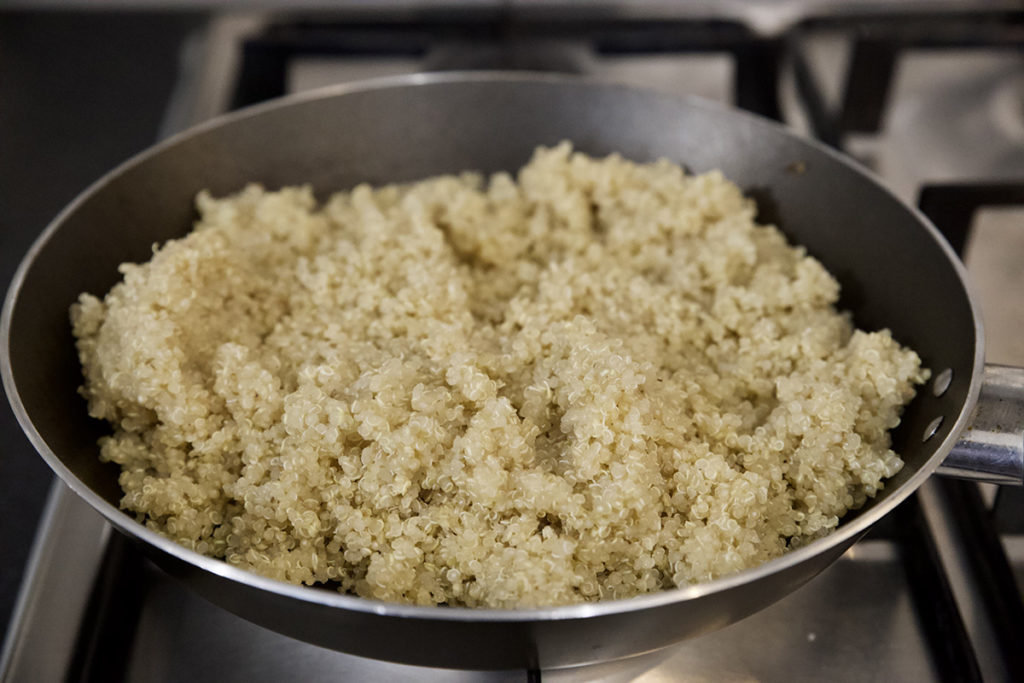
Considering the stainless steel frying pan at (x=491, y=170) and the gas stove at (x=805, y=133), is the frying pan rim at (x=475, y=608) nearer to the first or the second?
the stainless steel frying pan at (x=491, y=170)

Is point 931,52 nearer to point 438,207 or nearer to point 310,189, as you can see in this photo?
point 438,207

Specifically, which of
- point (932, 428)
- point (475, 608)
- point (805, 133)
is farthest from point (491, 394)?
point (805, 133)

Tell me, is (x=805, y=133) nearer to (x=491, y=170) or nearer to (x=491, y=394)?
(x=491, y=170)

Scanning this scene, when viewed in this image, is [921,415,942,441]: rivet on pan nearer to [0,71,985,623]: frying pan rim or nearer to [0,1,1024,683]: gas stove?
[0,71,985,623]: frying pan rim

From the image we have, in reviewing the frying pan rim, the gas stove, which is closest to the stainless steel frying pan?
the frying pan rim

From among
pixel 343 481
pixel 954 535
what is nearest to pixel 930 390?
pixel 954 535

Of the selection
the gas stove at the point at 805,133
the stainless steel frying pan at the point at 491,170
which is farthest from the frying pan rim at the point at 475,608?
the gas stove at the point at 805,133

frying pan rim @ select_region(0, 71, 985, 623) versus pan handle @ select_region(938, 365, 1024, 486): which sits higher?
pan handle @ select_region(938, 365, 1024, 486)
